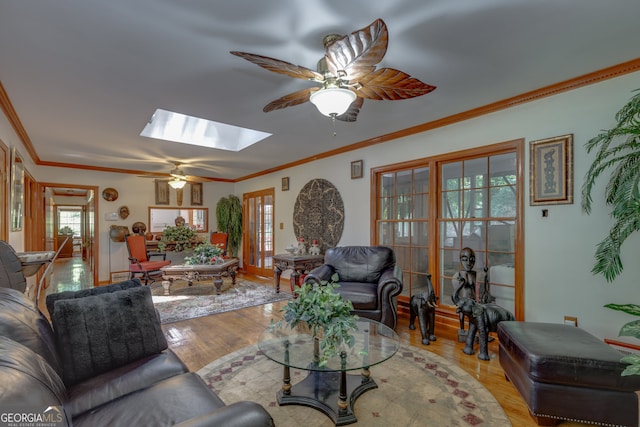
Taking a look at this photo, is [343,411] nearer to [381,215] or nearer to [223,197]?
[381,215]

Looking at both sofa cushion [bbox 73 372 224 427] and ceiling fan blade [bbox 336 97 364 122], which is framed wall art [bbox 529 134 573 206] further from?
sofa cushion [bbox 73 372 224 427]

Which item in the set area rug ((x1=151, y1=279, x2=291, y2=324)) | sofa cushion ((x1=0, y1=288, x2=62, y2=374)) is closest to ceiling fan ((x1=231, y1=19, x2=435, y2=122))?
sofa cushion ((x1=0, y1=288, x2=62, y2=374))

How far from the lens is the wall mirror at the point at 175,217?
23.4ft

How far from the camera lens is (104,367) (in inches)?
64.5

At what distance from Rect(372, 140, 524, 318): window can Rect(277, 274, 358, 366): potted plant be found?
1.97m

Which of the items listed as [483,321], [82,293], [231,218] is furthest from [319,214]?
[82,293]

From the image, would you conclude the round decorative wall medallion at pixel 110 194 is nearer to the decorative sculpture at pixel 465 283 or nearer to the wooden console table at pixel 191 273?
the wooden console table at pixel 191 273

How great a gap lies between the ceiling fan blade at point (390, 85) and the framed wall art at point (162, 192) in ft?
20.8

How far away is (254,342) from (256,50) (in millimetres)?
2701

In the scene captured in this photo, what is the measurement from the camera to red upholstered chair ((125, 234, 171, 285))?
5328 millimetres

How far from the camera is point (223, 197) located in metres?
7.90

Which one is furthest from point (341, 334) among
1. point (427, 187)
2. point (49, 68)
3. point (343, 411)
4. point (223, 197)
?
point (223, 197)

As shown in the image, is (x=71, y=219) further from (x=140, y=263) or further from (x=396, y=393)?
(x=396, y=393)

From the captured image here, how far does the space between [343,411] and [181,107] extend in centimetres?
317
